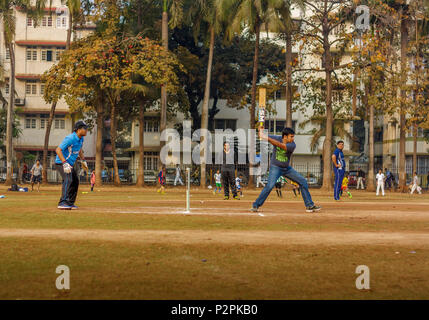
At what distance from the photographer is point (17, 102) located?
188 ft

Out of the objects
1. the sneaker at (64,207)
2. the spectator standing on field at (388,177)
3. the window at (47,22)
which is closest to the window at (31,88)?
the window at (47,22)

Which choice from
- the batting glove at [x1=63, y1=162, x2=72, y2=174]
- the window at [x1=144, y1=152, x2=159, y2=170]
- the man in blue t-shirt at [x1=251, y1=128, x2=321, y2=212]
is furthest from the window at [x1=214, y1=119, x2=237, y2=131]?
the batting glove at [x1=63, y1=162, x2=72, y2=174]

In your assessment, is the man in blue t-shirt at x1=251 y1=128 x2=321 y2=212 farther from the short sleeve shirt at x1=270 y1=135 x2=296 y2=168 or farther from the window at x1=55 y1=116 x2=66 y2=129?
the window at x1=55 y1=116 x2=66 y2=129

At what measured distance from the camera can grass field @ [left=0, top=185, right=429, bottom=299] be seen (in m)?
5.93

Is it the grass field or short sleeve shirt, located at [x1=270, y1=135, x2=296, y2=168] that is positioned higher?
short sleeve shirt, located at [x1=270, y1=135, x2=296, y2=168]

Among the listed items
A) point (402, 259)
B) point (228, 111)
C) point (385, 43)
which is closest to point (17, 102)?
point (228, 111)

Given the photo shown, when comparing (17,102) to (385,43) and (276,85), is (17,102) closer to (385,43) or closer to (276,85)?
(276,85)

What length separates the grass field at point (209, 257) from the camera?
5.93 m

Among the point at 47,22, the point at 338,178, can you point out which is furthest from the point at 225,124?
the point at 338,178

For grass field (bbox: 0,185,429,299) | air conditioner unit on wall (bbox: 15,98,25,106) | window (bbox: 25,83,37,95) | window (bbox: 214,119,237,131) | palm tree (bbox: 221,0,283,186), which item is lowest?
grass field (bbox: 0,185,429,299)

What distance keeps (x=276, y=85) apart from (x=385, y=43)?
6.82 meters

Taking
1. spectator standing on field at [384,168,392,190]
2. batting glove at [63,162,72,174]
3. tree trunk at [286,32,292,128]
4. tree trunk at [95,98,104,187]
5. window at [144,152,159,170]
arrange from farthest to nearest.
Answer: window at [144,152,159,170], spectator standing on field at [384,168,392,190], tree trunk at [95,98,104,187], tree trunk at [286,32,292,128], batting glove at [63,162,72,174]

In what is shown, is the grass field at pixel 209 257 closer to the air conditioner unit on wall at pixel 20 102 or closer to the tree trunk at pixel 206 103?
the tree trunk at pixel 206 103

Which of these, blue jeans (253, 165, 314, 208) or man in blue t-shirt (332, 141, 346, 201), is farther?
man in blue t-shirt (332, 141, 346, 201)
